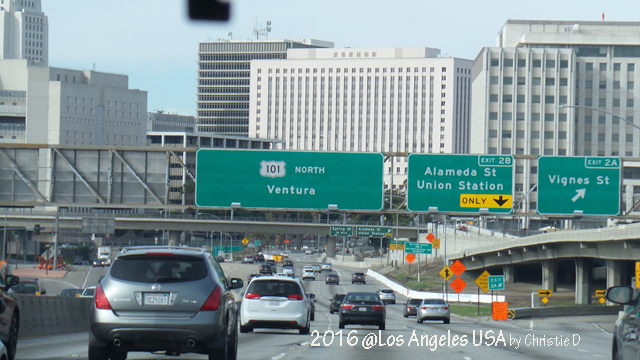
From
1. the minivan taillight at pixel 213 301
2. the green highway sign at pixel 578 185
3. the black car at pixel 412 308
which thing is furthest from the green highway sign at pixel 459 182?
the minivan taillight at pixel 213 301

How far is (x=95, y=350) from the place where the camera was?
483 inches

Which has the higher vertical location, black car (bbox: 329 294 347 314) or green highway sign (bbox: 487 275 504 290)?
green highway sign (bbox: 487 275 504 290)

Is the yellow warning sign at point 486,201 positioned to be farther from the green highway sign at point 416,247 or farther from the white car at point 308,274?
the white car at point 308,274

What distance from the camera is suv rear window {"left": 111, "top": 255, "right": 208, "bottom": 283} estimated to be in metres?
12.2

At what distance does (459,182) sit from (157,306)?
24.9m

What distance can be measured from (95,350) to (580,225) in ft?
236

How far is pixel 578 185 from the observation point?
35.5m

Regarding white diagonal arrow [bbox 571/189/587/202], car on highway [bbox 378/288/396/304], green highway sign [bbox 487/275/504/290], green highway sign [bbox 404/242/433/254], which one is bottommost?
car on highway [bbox 378/288/396/304]

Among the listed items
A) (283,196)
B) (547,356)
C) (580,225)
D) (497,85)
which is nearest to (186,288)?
(547,356)

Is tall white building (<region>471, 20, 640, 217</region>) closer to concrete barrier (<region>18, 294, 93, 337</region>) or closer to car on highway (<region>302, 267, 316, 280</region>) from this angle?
car on highway (<region>302, 267, 316, 280</region>)

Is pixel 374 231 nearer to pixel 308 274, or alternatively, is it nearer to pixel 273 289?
pixel 308 274

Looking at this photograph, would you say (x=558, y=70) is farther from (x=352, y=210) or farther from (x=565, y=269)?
(x=352, y=210)

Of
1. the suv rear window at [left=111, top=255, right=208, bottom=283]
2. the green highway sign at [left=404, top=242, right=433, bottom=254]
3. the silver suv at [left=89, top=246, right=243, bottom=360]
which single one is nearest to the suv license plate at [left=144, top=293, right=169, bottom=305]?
the silver suv at [left=89, top=246, right=243, bottom=360]

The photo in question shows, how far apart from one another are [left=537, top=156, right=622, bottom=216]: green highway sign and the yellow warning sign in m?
1.47
